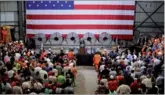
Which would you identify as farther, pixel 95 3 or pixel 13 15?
pixel 13 15

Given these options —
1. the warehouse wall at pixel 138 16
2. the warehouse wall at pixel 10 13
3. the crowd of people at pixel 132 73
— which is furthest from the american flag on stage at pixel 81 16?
the crowd of people at pixel 132 73

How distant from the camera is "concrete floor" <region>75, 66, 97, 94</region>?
42.0 feet

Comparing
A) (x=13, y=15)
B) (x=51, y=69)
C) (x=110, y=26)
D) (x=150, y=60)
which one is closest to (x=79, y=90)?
(x=51, y=69)

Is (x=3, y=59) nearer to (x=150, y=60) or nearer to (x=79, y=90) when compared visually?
(x=79, y=90)

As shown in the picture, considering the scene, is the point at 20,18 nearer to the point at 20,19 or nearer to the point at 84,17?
the point at 20,19

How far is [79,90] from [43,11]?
741 cm

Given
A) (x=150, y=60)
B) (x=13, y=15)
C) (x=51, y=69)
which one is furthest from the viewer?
(x=13, y=15)

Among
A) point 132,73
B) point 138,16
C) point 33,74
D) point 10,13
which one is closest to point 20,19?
point 10,13

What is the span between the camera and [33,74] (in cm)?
1170

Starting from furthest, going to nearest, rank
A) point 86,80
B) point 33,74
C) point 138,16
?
point 138,16 < point 86,80 < point 33,74

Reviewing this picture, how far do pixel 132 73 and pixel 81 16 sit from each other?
783 centimetres

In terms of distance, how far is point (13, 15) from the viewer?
2053 cm

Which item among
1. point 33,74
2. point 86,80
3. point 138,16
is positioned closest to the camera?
point 33,74

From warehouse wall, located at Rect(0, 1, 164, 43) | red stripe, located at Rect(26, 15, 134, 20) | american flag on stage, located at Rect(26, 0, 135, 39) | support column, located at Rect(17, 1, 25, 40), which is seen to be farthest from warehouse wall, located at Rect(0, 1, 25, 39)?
red stripe, located at Rect(26, 15, 134, 20)
